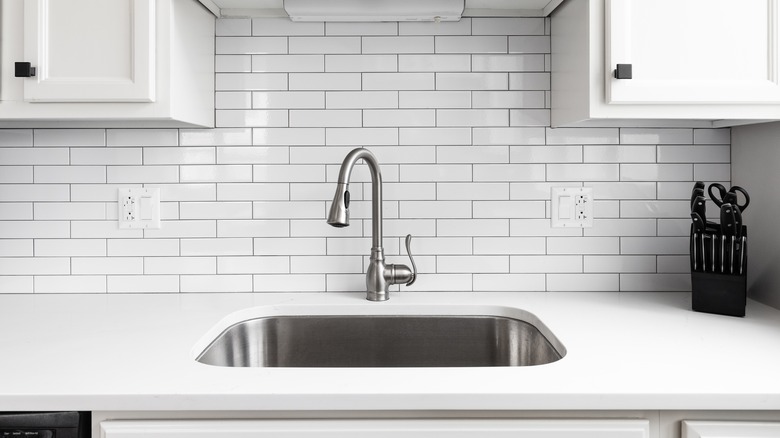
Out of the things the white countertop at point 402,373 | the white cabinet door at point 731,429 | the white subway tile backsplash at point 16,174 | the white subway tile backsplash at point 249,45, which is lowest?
the white cabinet door at point 731,429

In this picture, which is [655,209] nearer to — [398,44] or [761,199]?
[761,199]

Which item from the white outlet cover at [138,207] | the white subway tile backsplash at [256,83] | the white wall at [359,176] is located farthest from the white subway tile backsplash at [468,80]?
the white outlet cover at [138,207]

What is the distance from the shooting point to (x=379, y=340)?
153 cm

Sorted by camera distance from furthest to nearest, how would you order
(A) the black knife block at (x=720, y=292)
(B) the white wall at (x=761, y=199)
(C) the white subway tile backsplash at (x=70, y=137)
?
(C) the white subway tile backsplash at (x=70, y=137), (B) the white wall at (x=761, y=199), (A) the black knife block at (x=720, y=292)

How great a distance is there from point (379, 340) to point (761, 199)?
111 centimetres

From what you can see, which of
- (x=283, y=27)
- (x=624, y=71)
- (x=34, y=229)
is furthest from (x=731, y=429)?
(x=34, y=229)

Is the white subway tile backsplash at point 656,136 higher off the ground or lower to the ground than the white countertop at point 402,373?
higher

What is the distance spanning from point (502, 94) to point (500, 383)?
0.97 m

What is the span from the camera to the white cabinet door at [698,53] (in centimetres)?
128

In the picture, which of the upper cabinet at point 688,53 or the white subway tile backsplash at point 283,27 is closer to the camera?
the upper cabinet at point 688,53

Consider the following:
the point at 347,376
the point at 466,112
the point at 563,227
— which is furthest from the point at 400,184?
the point at 347,376

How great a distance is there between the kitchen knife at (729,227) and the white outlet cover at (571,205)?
0.38 m

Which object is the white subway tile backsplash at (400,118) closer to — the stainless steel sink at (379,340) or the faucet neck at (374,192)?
the faucet neck at (374,192)

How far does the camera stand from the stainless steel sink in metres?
1.52
